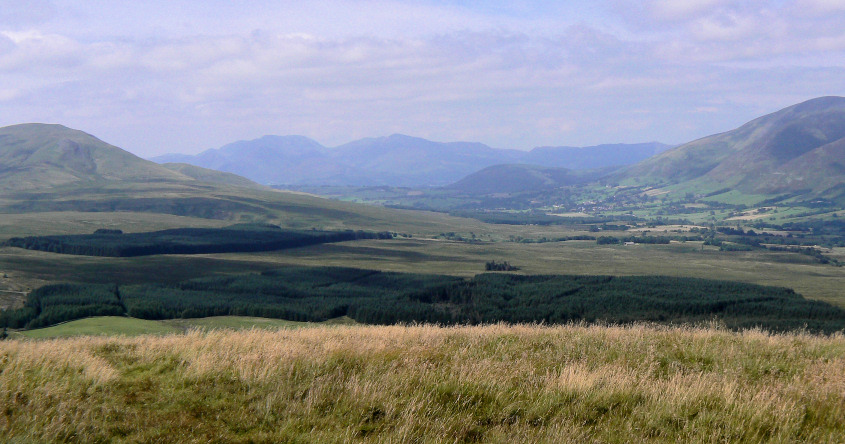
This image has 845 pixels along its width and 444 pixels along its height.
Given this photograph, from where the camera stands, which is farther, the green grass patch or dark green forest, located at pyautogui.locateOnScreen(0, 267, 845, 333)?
dark green forest, located at pyautogui.locateOnScreen(0, 267, 845, 333)

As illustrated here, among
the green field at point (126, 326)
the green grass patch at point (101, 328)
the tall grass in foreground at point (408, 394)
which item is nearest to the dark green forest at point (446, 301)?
the green field at point (126, 326)

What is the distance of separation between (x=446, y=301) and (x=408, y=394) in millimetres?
100244

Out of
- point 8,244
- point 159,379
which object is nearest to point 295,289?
point 8,244

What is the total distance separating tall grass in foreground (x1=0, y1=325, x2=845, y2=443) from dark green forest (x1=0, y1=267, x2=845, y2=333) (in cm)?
6217

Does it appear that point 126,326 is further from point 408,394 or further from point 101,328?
point 408,394

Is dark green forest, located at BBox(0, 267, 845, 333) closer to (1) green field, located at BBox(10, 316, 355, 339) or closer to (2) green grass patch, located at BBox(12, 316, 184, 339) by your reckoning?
(1) green field, located at BBox(10, 316, 355, 339)

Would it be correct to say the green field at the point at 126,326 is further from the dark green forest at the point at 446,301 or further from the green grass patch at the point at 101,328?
the dark green forest at the point at 446,301

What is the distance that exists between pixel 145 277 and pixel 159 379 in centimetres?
13416

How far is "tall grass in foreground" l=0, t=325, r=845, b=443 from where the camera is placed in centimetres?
976

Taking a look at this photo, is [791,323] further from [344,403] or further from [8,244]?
[8,244]

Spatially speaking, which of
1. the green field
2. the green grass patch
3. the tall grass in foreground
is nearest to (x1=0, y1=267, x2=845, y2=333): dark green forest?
the green field

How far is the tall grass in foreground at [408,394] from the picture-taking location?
9758 mm

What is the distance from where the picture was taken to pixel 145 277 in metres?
134

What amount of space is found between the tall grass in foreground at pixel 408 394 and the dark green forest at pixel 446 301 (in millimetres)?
62174
